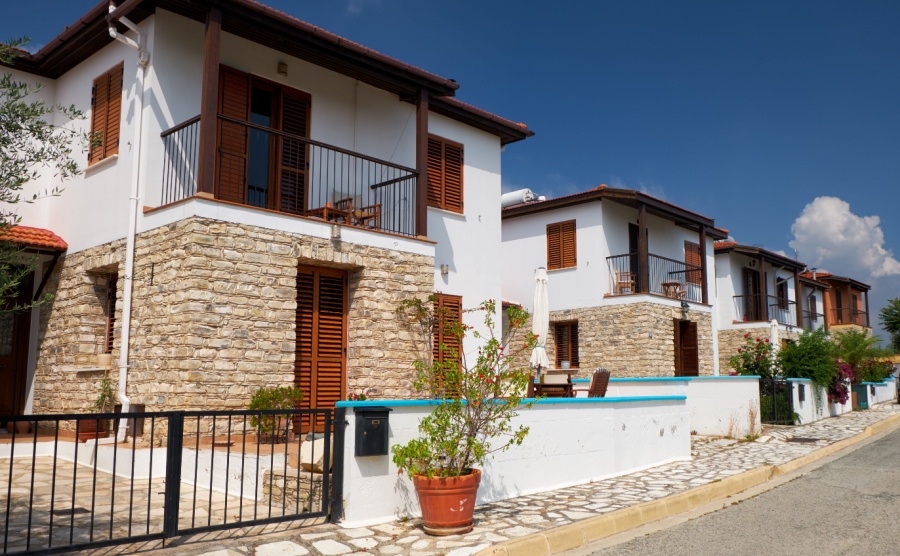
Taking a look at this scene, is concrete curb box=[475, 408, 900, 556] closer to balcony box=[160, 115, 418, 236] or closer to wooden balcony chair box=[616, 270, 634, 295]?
balcony box=[160, 115, 418, 236]

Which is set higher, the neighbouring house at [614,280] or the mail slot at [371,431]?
the neighbouring house at [614,280]

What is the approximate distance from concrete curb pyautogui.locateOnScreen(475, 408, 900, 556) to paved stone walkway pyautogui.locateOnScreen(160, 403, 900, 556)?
0.17 metres

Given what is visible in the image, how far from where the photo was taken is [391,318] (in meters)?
11.4

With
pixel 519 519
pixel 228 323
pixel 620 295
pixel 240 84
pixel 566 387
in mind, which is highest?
pixel 240 84

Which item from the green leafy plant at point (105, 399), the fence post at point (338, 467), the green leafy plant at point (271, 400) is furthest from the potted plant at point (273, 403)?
the fence post at point (338, 467)

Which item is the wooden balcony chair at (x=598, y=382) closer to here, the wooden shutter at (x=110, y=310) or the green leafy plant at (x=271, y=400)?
the green leafy plant at (x=271, y=400)

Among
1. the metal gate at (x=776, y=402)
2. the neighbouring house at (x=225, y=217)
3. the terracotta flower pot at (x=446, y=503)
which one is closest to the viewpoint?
the terracotta flower pot at (x=446, y=503)

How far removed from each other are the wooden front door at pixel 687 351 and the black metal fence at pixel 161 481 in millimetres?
14575

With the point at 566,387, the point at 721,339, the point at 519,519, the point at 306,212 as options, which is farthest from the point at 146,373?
the point at 721,339

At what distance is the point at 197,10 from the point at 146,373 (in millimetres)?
4952

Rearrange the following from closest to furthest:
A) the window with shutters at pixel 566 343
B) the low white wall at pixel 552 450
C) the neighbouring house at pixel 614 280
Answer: the low white wall at pixel 552 450
the neighbouring house at pixel 614 280
the window with shutters at pixel 566 343

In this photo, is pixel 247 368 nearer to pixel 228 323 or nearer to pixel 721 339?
pixel 228 323

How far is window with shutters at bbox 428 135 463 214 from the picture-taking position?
1404 centimetres

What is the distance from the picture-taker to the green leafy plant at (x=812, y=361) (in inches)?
700
